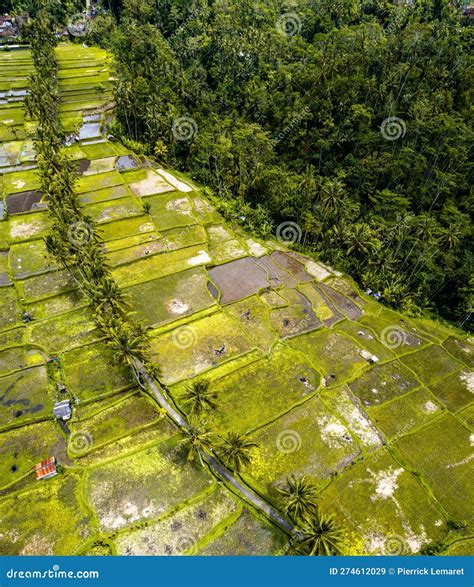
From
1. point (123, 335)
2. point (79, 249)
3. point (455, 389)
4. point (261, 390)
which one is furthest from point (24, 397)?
point (455, 389)

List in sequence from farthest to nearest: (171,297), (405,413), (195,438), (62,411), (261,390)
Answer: (171,297)
(261,390)
(405,413)
(62,411)
(195,438)

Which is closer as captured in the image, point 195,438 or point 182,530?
point 182,530

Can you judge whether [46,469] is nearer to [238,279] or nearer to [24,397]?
[24,397]

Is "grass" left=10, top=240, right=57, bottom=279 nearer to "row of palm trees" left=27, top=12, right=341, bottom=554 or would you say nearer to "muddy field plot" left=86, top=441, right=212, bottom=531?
"row of palm trees" left=27, top=12, right=341, bottom=554

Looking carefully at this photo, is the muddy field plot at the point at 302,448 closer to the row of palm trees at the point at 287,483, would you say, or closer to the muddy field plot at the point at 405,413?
the row of palm trees at the point at 287,483

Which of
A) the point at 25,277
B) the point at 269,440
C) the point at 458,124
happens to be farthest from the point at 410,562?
the point at 458,124

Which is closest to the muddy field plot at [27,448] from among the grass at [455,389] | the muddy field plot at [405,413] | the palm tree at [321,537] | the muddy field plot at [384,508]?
the palm tree at [321,537]

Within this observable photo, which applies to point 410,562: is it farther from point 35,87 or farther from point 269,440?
point 35,87
